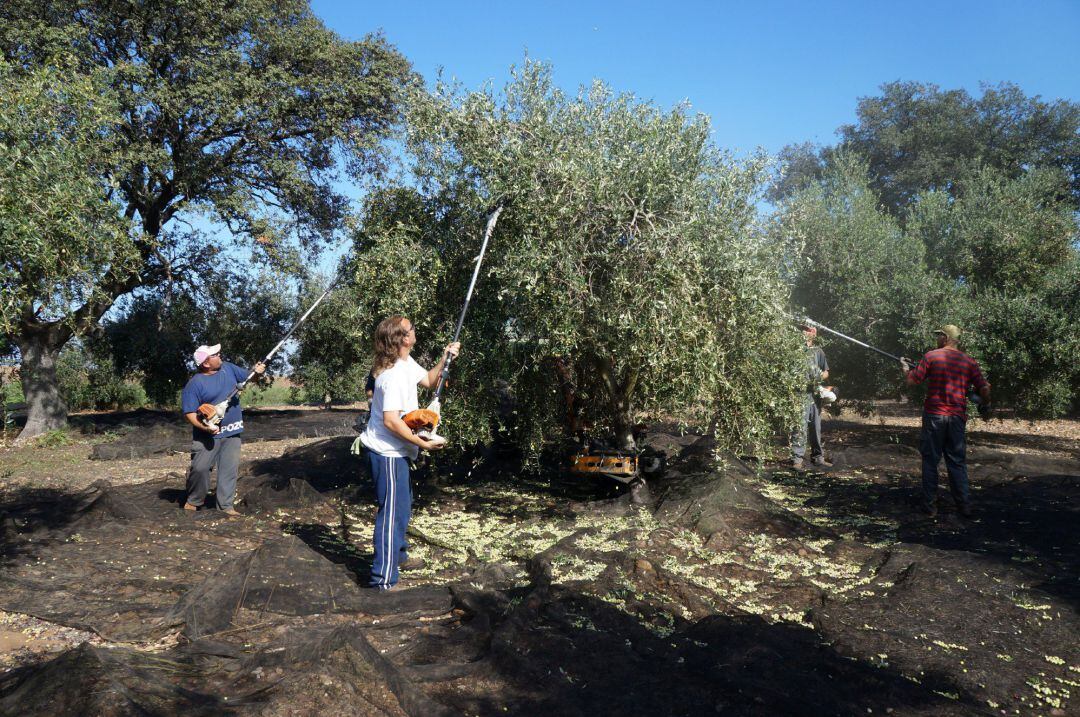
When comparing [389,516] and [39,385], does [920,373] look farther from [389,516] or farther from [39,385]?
[39,385]

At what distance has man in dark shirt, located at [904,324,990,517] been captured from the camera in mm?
8188

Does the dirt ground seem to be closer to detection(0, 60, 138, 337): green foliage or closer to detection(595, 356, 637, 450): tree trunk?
detection(595, 356, 637, 450): tree trunk

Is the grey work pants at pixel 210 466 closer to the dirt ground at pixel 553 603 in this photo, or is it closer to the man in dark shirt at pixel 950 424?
the dirt ground at pixel 553 603

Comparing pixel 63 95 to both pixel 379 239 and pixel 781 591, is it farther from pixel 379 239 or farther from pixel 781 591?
pixel 781 591

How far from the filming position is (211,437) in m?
7.95

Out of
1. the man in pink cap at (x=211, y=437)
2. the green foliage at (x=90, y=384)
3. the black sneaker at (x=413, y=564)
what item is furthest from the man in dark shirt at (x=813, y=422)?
the green foliage at (x=90, y=384)

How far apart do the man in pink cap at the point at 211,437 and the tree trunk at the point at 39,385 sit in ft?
33.1

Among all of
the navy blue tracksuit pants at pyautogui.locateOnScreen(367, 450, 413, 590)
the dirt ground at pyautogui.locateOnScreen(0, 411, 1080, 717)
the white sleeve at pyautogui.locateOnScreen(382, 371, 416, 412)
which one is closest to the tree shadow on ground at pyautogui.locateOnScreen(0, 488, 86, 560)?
the dirt ground at pyautogui.locateOnScreen(0, 411, 1080, 717)

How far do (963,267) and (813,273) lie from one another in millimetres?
3535

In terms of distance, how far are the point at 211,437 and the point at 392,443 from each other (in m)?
3.49

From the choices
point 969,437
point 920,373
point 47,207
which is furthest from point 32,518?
point 969,437

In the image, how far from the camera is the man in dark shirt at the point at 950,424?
8188 mm

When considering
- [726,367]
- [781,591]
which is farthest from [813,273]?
[781,591]

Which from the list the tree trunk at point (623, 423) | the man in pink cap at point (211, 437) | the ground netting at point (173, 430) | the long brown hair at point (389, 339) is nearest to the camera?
the long brown hair at point (389, 339)
